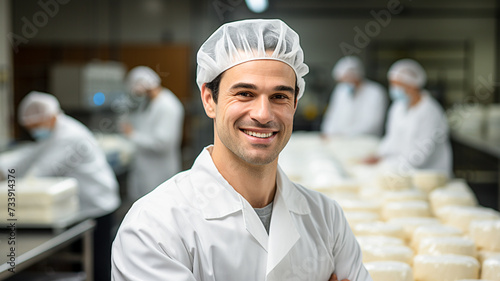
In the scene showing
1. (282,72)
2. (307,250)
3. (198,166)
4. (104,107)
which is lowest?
(104,107)

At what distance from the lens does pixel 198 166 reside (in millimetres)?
1271

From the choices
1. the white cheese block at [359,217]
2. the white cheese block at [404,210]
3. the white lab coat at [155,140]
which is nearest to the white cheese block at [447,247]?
the white cheese block at [359,217]

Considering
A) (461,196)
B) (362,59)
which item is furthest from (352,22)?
(461,196)

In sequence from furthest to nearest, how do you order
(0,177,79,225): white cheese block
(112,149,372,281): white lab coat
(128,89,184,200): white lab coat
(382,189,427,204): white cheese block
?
(128,89,184,200): white lab coat < (0,177,79,225): white cheese block < (382,189,427,204): white cheese block < (112,149,372,281): white lab coat

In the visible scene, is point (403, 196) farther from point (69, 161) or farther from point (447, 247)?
point (69, 161)

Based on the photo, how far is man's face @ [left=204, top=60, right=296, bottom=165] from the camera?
1.14 metres

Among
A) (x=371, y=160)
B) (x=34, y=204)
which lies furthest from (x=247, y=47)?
(x=371, y=160)

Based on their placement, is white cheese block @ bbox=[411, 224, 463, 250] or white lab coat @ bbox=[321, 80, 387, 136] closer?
white cheese block @ bbox=[411, 224, 463, 250]

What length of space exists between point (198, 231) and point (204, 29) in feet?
29.5

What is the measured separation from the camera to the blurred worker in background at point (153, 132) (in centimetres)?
498

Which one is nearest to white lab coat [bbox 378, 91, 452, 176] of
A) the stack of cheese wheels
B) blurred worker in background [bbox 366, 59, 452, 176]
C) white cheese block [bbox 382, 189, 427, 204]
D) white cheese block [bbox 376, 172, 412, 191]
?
blurred worker in background [bbox 366, 59, 452, 176]

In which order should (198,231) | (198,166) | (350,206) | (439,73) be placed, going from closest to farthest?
(198,231) < (198,166) < (350,206) < (439,73)

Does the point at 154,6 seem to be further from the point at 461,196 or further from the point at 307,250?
the point at 307,250

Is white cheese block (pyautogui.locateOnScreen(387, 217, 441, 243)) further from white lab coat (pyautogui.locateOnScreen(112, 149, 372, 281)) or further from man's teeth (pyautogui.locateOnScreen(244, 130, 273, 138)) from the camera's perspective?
man's teeth (pyautogui.locateOnScreen(244, 130, 273, 138))
